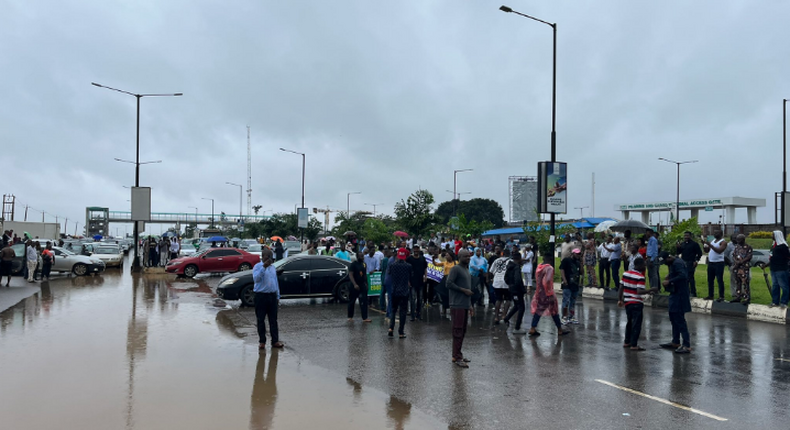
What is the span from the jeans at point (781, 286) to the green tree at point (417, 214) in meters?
21.4

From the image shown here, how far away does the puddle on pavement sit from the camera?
244 inches

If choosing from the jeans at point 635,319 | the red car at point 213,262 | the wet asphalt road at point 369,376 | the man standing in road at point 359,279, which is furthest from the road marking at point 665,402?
the red car at point 213,262

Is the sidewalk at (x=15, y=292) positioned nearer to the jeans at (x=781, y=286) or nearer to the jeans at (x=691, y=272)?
the jeans at (x=691, y=272)

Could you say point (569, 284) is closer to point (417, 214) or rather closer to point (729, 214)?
point (417, 214)

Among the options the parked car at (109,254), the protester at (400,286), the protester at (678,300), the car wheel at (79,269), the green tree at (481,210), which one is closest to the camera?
the protester at (678,300)

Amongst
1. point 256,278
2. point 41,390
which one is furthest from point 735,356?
point 41,390

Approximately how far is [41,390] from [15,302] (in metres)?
10.7

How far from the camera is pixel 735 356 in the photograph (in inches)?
382

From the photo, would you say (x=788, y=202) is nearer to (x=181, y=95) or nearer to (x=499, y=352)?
(x=499, y=352)

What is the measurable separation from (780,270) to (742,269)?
1130mm

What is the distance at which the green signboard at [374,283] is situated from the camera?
15.6 meters

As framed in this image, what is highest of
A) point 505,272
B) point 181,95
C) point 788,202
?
point 181,95

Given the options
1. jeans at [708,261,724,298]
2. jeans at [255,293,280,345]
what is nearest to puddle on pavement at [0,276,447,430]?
jeans at [255,293,280,345]

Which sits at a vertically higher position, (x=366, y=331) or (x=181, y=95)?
(x=181, y=95)
